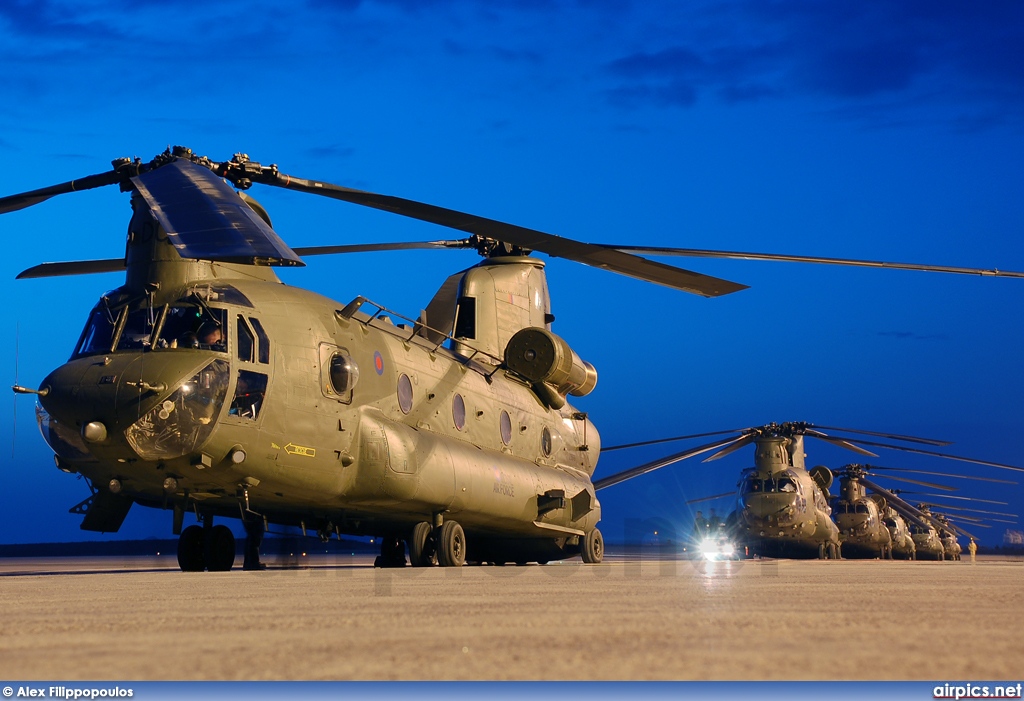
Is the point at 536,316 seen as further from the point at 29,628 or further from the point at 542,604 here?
the point at 29,628

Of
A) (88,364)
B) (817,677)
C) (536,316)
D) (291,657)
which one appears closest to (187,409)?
(88,364)

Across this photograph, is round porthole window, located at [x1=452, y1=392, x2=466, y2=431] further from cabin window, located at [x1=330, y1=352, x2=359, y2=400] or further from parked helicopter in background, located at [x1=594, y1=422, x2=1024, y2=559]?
parked helicopter in background, located at [x1=594, y1=422, x2=1024, y2=559]

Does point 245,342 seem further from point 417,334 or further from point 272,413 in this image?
point 417,334

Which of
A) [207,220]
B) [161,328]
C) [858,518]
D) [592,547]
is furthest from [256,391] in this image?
[858,518]

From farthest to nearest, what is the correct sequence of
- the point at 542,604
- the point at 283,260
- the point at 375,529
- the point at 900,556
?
the point at 900,556 < the point at 375,529 < the point at 283,260 < the point at 542,604

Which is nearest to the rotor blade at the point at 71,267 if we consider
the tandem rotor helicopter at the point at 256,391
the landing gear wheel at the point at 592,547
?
the tandem rotor helicopter at the point at 256,391

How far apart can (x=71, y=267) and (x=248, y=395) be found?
5.23m

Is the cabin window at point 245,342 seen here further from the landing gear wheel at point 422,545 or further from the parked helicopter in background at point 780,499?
the parked helicopter in background at point 780,499

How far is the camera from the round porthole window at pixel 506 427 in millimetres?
19062

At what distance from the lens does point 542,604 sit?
21.7 feet

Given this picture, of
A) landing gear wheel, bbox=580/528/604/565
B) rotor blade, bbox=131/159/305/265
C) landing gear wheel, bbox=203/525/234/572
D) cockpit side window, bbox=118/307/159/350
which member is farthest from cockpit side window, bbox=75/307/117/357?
landing gear wheel, bbox=580/528/604/565

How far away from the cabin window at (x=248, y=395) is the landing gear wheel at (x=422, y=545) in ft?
12.7

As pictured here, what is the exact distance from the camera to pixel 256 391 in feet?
→ 42.3

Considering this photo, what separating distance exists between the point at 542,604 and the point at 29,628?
115 inches
